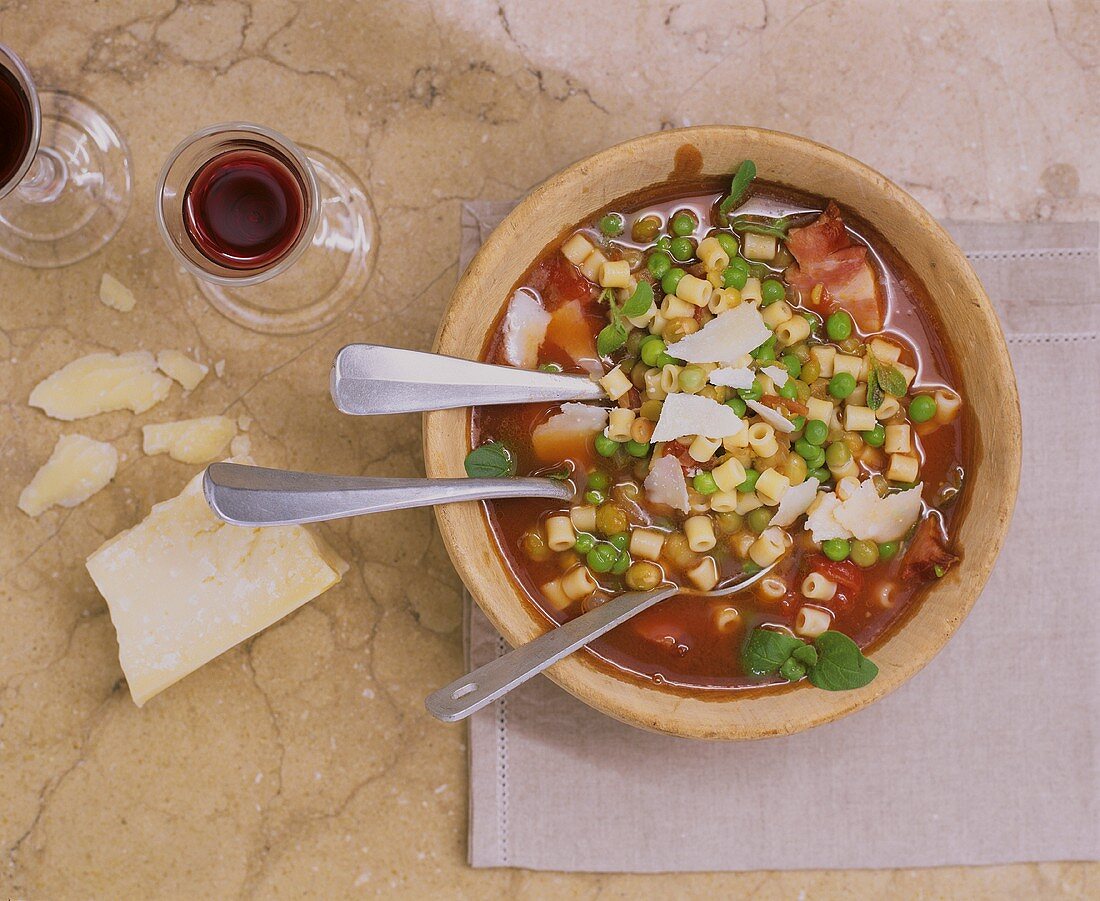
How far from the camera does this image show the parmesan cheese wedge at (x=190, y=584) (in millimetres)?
2344

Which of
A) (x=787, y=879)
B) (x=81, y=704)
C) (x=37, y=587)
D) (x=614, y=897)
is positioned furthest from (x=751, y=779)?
(x=37, y=587)

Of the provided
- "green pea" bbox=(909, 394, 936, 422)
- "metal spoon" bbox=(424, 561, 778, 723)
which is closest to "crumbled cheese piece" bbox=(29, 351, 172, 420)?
"metal spoon" bbox=(424, 561, 778, 723)

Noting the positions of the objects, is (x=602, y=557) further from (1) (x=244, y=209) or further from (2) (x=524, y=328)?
(1) (x=244, y=209)

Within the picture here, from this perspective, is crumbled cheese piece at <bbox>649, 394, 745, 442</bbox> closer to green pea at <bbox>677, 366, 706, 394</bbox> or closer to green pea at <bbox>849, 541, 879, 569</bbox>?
green pea at <bbox>677, 366, 706, 394</bbox>

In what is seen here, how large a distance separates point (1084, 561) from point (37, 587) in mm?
2630

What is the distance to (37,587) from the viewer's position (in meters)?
2.47

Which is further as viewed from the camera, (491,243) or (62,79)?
(62,79)

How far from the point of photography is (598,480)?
2201 mm

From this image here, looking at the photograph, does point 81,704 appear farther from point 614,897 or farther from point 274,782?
point 614,897

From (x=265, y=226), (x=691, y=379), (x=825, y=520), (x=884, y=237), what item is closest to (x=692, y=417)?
(x=691, y=379)

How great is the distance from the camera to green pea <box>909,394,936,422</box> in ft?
7.14

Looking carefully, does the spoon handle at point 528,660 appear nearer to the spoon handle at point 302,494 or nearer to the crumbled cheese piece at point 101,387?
the spoon handle at point 302,494

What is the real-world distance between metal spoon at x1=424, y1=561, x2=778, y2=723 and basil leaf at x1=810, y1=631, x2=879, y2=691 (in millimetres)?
340

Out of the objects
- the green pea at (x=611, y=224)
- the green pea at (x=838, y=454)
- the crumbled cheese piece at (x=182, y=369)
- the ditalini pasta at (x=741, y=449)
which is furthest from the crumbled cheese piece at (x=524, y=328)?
the crumbled cheese piece at (x=182, y=369)
